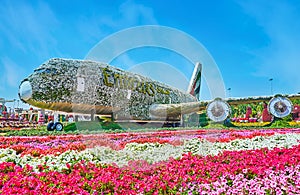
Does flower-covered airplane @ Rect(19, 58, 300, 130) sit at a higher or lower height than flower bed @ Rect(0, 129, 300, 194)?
higher

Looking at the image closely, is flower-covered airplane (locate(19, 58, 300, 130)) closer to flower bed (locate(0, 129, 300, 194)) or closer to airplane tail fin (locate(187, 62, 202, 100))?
flower bed (locate(0, 129, 300, 194))

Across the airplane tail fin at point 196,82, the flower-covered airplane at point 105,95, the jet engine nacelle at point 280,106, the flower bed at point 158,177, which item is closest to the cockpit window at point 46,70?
the flower-covered airplane at point 105,95

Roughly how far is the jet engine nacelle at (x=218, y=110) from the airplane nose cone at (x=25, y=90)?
11509 mm

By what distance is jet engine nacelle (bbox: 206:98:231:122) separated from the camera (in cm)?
1823

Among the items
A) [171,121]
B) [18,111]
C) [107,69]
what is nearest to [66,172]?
[107,69]

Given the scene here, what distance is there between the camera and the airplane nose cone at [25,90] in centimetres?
1248

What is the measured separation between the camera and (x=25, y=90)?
40.9 ft

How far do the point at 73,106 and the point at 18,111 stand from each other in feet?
103

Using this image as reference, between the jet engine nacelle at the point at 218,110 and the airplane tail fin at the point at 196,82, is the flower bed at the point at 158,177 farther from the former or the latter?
the airplane tail fin at the point at 196,82

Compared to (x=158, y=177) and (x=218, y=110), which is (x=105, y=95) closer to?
(x=218, y=110)

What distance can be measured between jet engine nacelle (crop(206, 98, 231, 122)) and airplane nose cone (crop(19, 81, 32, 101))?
37.8 ft

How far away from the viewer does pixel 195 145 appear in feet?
21.5

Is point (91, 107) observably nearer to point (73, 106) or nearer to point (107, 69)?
point (73, 106)

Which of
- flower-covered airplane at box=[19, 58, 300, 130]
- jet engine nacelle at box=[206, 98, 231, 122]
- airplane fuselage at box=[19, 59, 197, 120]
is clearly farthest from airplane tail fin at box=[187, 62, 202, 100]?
jet engine nacelle at box=[206, 98, 231, 122]
